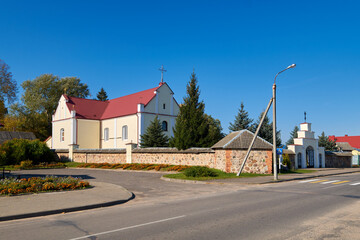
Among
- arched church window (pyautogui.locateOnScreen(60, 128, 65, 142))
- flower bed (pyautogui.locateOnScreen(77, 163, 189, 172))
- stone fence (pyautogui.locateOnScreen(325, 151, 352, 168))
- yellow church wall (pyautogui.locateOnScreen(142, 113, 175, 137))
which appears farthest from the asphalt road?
arched church window (pyautogui.locateOnScreen(60, 128, 65, 142))

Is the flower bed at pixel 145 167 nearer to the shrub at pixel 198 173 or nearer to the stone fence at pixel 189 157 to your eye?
the stone fence at pixel 189 157

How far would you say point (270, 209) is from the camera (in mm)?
9609

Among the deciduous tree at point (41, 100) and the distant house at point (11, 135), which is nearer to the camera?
the distant house at point (11, 135)

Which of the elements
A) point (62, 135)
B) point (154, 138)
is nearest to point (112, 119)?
point (62, 135)

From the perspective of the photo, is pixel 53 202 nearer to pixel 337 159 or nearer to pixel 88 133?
pixel 88 133

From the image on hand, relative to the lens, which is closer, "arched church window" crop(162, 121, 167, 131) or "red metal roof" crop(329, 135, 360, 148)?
"arched church window" crop(162, 121, 167, 131)

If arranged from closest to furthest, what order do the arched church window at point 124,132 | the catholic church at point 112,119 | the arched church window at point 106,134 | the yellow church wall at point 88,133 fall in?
the catholic church at point 112,119, the arched church window at point 124,132, the yellow church wall at point 88,133, the arched church window at point 106,134

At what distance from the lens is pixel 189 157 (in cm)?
2816

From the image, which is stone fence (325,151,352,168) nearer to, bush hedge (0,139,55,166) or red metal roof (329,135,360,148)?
bush hedge (0,139,55,166)

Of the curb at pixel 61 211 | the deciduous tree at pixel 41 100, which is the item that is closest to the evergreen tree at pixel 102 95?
the deciduous tree at pixel 41 100

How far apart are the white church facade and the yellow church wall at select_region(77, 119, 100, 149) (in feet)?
98.7

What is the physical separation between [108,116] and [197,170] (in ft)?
102

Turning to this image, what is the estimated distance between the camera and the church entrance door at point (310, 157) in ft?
120

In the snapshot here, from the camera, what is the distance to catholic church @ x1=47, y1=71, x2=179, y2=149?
4344cm
